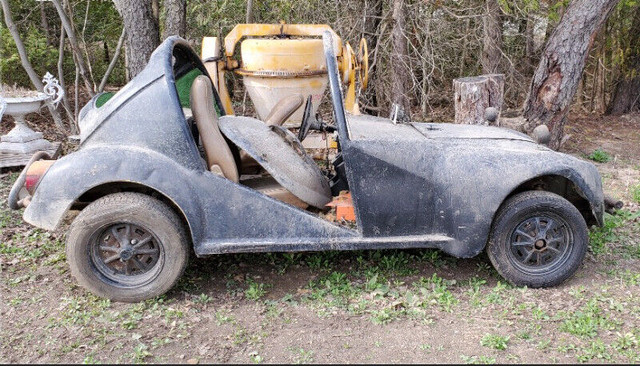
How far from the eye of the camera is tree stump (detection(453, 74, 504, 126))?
224 inches

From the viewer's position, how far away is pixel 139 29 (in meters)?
6.70

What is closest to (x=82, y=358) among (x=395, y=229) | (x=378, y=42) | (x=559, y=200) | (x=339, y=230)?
(x=339, y=230)

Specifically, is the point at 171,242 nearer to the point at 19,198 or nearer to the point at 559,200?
the point at 19,198

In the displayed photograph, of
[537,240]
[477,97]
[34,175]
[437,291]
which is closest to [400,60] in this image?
[477,97]

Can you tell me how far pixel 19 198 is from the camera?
3.80 metres

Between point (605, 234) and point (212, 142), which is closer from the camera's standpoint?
point (212, 142)

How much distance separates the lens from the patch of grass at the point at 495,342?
3125mm

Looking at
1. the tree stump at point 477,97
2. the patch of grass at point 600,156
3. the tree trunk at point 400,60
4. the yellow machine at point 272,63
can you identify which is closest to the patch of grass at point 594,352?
the tree stump at point 477,97

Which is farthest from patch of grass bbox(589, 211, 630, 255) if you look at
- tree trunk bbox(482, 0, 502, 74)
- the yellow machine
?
tree trunk bbox(482, 0, 502, 74)

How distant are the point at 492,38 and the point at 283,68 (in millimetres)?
3645

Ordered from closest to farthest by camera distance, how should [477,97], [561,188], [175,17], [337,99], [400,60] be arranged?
[337,99] → [561,188] → [477,97] → [175,17] → [400,60]

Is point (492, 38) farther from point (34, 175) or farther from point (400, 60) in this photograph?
point (34, 175)

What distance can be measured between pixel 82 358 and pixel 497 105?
4561mm

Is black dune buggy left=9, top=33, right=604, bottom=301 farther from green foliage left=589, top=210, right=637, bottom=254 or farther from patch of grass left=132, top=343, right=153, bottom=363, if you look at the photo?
green foliage left=589, top=210, right=637, bottom=254
